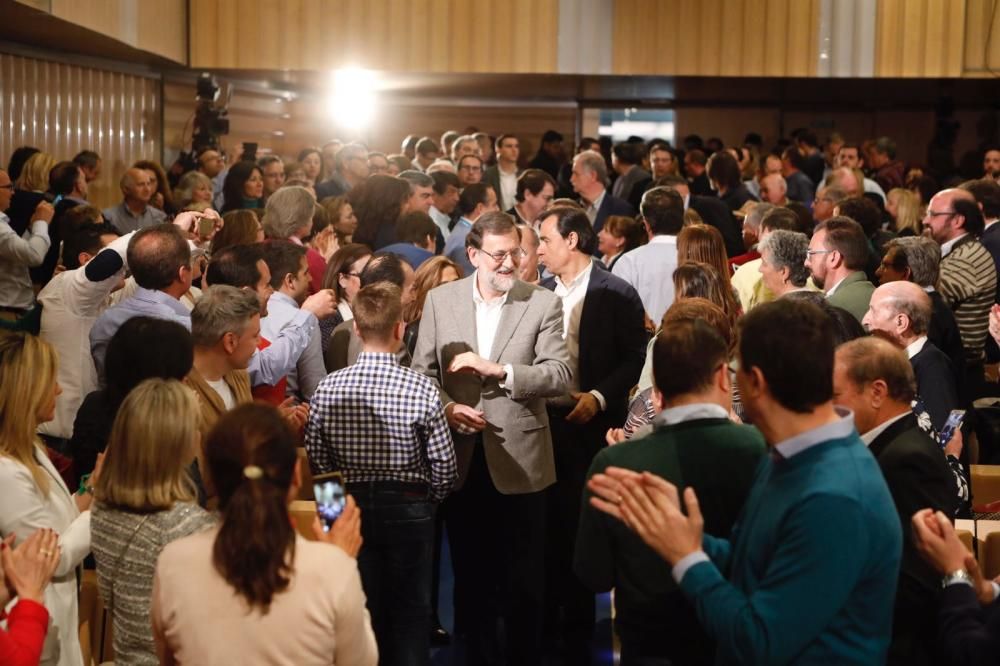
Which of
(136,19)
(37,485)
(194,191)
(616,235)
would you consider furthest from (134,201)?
(37,485)

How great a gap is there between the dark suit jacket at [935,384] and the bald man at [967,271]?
7.48ft

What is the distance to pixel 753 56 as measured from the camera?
11.4 metres

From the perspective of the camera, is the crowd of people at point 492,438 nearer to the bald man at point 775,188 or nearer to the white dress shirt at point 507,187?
the bald man at point 775,188

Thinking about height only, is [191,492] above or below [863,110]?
below

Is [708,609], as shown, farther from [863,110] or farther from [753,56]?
[863,110]

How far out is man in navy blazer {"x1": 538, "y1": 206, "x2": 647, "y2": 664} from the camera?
4.96 m

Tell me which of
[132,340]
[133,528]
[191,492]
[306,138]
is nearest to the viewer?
[133,528]

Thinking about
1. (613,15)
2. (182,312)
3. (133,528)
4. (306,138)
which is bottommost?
(133,528)

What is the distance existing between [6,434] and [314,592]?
3.89 ft

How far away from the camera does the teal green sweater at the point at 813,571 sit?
7.36 ft

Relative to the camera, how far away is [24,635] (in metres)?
2.63

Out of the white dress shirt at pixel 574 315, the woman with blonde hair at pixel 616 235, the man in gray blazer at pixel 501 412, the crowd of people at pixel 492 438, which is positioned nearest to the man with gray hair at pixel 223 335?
the crowd of people at pixel 492 438

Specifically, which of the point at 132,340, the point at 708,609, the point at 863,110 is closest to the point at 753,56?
the point at 863,110

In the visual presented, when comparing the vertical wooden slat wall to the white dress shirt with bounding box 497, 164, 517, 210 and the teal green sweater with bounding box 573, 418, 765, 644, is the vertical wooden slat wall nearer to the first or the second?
the white dress shirt with bounding box 497, 164, 517, 210
